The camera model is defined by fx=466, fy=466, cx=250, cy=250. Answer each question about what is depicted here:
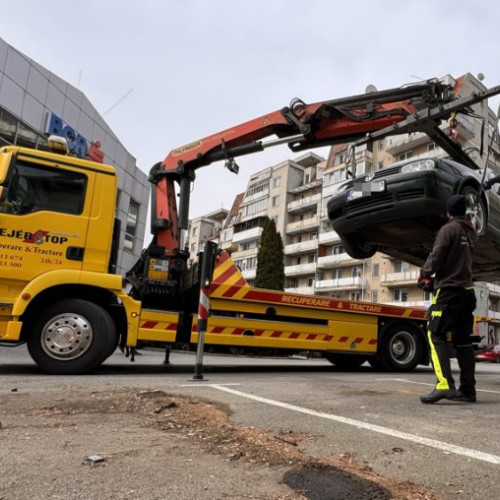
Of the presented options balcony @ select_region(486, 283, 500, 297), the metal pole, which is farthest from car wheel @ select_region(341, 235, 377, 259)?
balcony @ select_region(486, 283, 500, 297)

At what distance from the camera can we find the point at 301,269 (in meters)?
52.0

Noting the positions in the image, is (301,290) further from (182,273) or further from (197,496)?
(197,496)

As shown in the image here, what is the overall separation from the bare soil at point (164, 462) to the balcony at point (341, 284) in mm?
43962

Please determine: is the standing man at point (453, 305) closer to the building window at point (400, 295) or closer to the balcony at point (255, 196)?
the building window at point (400, 295)

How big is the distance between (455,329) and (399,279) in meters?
39.7

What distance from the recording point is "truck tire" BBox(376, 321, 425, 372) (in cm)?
883

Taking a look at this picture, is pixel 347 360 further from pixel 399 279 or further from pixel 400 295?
pixel 400 295

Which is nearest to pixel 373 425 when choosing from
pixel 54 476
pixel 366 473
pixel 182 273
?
pixel 366 473

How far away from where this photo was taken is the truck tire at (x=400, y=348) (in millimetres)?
8828

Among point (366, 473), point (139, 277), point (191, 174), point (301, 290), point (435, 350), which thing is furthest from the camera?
point (301, 290)

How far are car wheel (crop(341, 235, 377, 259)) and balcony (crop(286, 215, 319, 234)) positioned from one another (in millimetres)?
43934

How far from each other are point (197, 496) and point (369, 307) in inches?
288

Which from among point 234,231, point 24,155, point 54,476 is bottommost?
point 54,476

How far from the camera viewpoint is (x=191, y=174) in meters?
8.53
